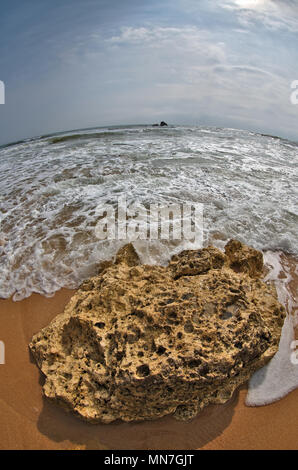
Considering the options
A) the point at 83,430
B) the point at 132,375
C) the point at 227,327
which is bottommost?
the point at 83,430

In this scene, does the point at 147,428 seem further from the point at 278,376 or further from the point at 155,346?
the point at 278,376

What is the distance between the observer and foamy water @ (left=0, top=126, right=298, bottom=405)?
3184mm

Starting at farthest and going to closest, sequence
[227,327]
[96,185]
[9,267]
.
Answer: [96,185], [9,267], [227,327]

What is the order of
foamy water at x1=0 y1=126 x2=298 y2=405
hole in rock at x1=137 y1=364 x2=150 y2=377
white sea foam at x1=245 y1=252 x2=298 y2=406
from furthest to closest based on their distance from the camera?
foamy water at x1=0 y1=126 x2=298 y2=405
white sea foam at x1=245 y1=252 x2=298 y2=406
hole in rock at x1=137 y1=364 x2=150 y2=377

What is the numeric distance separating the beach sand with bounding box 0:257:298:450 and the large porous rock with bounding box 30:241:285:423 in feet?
0.31

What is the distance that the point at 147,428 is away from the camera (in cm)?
176

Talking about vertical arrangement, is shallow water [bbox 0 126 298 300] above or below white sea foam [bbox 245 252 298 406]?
above

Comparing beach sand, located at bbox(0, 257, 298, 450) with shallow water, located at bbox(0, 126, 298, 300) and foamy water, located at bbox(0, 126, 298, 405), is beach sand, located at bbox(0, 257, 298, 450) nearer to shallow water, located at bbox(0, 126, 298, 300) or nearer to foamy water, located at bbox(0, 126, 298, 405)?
foamy water, located at bbox(0, 126, 298, 405)

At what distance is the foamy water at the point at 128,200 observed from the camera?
3.18m

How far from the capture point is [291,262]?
3.55 m

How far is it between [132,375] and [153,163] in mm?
8236

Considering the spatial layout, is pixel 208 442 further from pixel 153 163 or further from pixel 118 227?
pixel 153 163

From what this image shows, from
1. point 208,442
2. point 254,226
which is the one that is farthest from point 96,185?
point 208,442

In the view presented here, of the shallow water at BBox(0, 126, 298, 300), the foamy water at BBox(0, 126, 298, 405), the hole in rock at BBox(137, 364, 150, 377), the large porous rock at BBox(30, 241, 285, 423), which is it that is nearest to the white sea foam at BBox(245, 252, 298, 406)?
the foamy water at BBox(0, 126, 298, 405)
